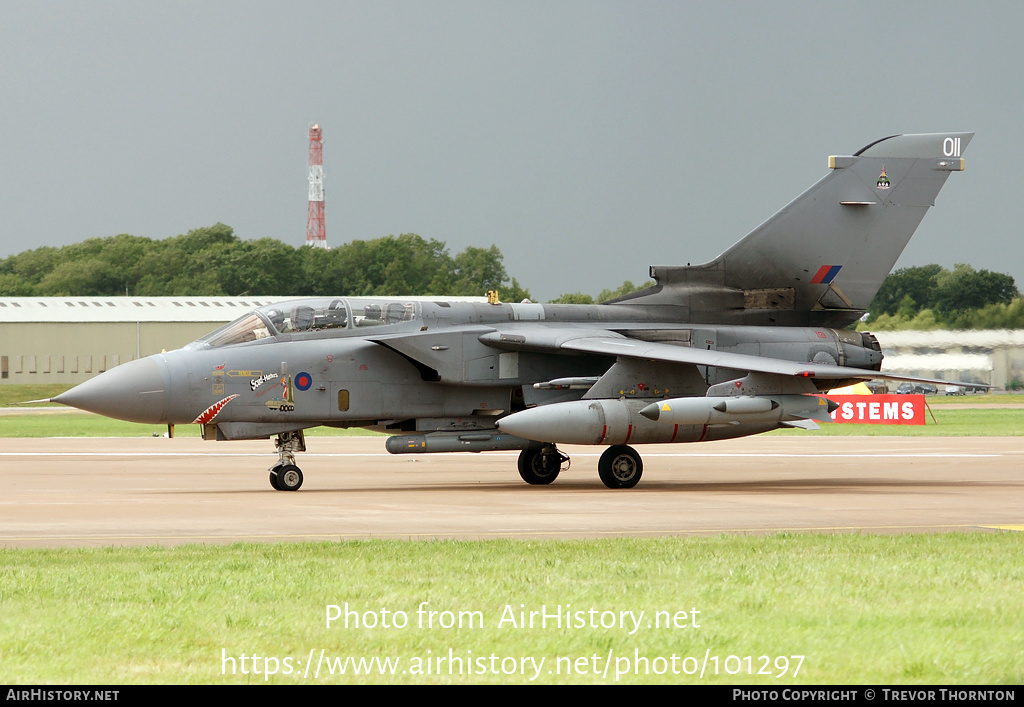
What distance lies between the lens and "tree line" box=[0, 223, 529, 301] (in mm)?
89375

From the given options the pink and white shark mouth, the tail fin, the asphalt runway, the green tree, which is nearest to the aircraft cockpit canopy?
the pink and white shark mouth

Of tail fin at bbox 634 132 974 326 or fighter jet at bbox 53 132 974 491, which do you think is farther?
tail fin at bbox 634 132 974 326

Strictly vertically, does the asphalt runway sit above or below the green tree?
below

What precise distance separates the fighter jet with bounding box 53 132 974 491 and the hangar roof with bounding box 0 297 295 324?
5094cm

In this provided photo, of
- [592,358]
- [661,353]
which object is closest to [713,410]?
[661,353]

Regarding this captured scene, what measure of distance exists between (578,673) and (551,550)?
4.15 m

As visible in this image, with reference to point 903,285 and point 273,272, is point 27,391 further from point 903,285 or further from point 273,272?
point 903,285

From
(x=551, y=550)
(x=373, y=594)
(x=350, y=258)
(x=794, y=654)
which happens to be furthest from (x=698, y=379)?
(x=350, y=258)

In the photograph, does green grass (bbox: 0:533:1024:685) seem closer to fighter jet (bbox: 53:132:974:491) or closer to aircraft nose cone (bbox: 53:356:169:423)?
aircraft nose cone (bbox: 53:356:169:423)

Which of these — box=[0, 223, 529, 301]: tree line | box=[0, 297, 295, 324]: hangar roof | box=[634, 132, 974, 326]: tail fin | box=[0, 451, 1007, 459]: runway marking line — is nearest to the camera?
box=[634, 132, 974, 326]: tail fin

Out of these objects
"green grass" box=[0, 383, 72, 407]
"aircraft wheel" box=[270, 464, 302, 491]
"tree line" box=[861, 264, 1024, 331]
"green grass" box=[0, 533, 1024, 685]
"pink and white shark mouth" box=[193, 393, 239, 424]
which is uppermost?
"tree line" box=[861, 264, 1024, 331]

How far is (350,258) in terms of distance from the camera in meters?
90.5

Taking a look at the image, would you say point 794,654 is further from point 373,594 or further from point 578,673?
point 373,594

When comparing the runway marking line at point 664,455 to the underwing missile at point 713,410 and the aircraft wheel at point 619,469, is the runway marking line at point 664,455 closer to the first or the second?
the aircraft wheel at point 619,469
